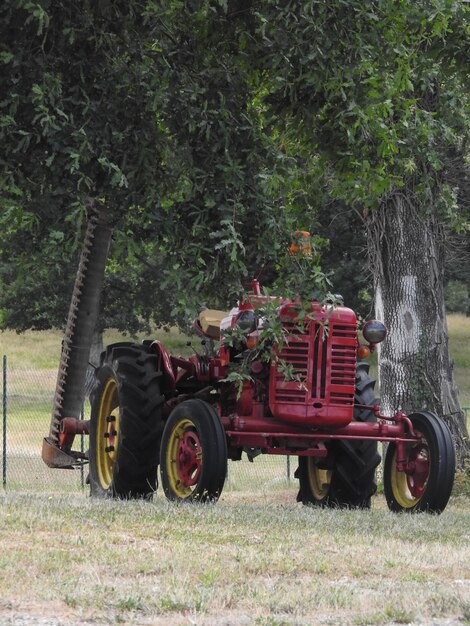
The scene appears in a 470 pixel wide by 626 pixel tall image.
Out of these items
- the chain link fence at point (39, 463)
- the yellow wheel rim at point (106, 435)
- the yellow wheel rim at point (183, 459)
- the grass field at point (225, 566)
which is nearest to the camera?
the grass field at point (225, 566)

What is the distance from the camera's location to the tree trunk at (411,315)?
18750 mm

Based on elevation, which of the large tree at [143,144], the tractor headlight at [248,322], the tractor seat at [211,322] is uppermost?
the large tree at [143,144]

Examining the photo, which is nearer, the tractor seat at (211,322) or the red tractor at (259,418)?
the red tractor at (259,418)

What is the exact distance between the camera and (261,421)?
12.3 meters

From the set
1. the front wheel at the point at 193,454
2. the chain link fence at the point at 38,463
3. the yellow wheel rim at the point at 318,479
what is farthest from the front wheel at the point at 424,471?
the chain link fence at the point at 38,463

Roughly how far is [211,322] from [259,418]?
1.78 m

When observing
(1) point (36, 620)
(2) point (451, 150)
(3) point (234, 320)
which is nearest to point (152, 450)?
(3) point (234, 320)

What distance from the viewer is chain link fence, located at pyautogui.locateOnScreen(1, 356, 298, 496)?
22.2 meters

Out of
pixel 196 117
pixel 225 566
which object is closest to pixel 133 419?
pixel 196 117

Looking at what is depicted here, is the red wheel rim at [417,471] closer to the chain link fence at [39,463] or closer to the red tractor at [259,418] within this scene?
the red tractor at [259,418]

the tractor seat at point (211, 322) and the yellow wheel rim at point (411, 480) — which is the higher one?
the tractor seat at point (211, 322)

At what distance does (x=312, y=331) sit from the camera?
12.3 metres

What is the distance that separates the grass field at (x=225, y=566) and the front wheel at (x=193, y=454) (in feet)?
1.11

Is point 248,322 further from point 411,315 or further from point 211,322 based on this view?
point 411,315
